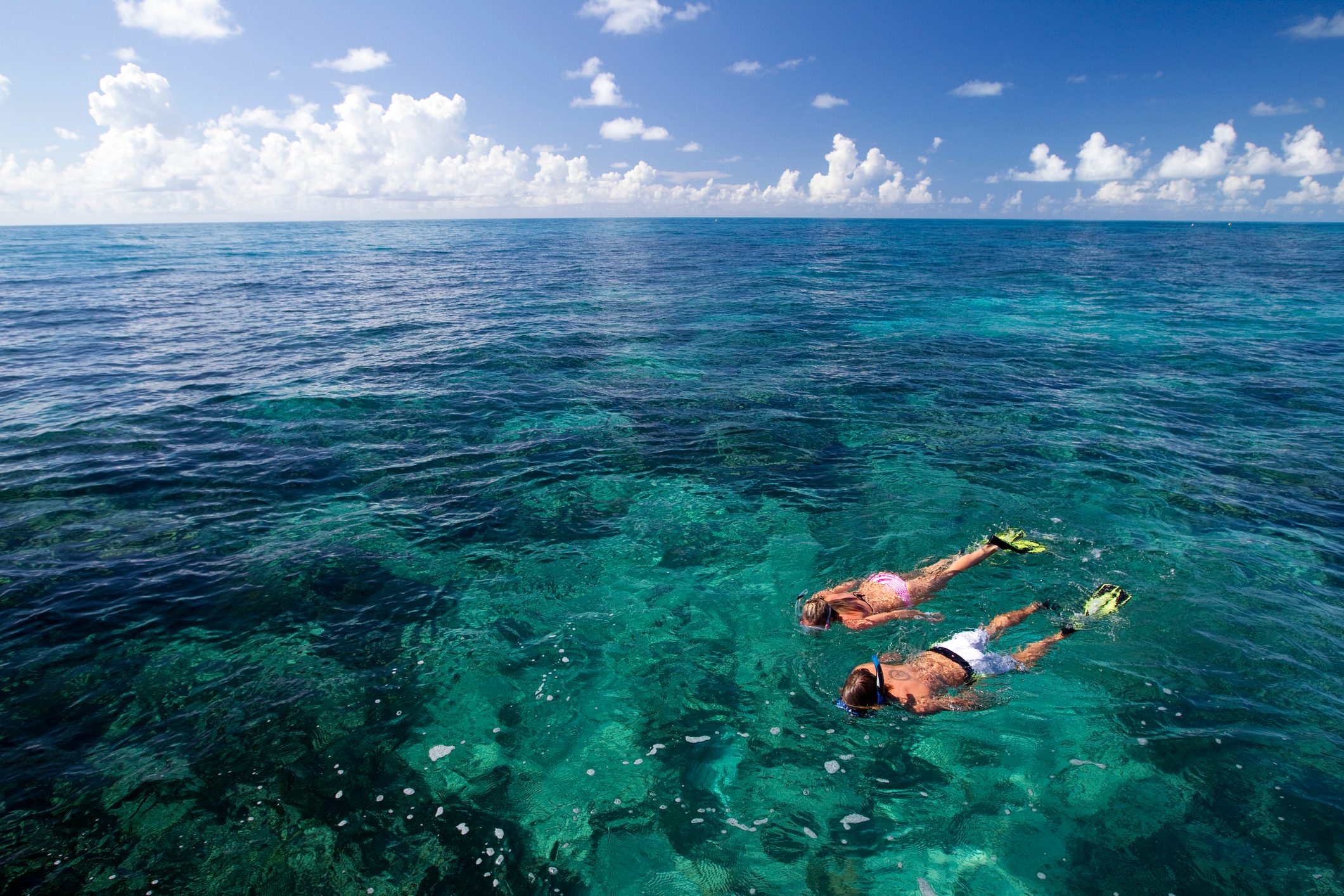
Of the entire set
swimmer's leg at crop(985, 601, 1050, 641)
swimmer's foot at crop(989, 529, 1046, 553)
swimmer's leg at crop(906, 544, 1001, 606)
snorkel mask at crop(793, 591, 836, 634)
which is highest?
swimmer's foot at crop(989, 529, 1046, 553)

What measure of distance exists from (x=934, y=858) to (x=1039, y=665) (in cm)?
443

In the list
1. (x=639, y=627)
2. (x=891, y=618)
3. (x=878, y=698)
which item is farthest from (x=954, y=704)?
(x=639, y=627)

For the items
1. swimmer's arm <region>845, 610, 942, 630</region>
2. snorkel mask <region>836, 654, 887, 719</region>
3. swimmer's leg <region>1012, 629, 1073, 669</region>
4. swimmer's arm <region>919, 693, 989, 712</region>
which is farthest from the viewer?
swimmer's arm <region>845, 610, 942, 630</region>

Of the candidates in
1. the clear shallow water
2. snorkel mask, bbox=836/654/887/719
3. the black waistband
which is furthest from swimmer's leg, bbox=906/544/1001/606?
snorkel mask, bbox=836/654/887/719

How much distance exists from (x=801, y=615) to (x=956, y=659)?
2.67 m

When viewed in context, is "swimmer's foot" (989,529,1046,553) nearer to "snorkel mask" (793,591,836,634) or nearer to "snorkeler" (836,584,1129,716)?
"snorkeler" (836,584,1129,716)

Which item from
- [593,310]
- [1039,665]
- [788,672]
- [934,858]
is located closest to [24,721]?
[788,672]

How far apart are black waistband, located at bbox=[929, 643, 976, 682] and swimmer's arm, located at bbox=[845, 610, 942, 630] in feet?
3.38

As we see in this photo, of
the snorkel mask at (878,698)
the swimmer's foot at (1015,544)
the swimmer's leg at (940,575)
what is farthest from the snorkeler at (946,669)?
the swimmer's foot at (1015,544)

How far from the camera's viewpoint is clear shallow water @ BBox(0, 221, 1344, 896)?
23.5 feet

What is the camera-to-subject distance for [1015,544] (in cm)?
1150

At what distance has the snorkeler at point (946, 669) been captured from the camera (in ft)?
28.0

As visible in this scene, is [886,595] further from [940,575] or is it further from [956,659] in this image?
[956,659]

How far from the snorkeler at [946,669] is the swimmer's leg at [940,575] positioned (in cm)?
110
